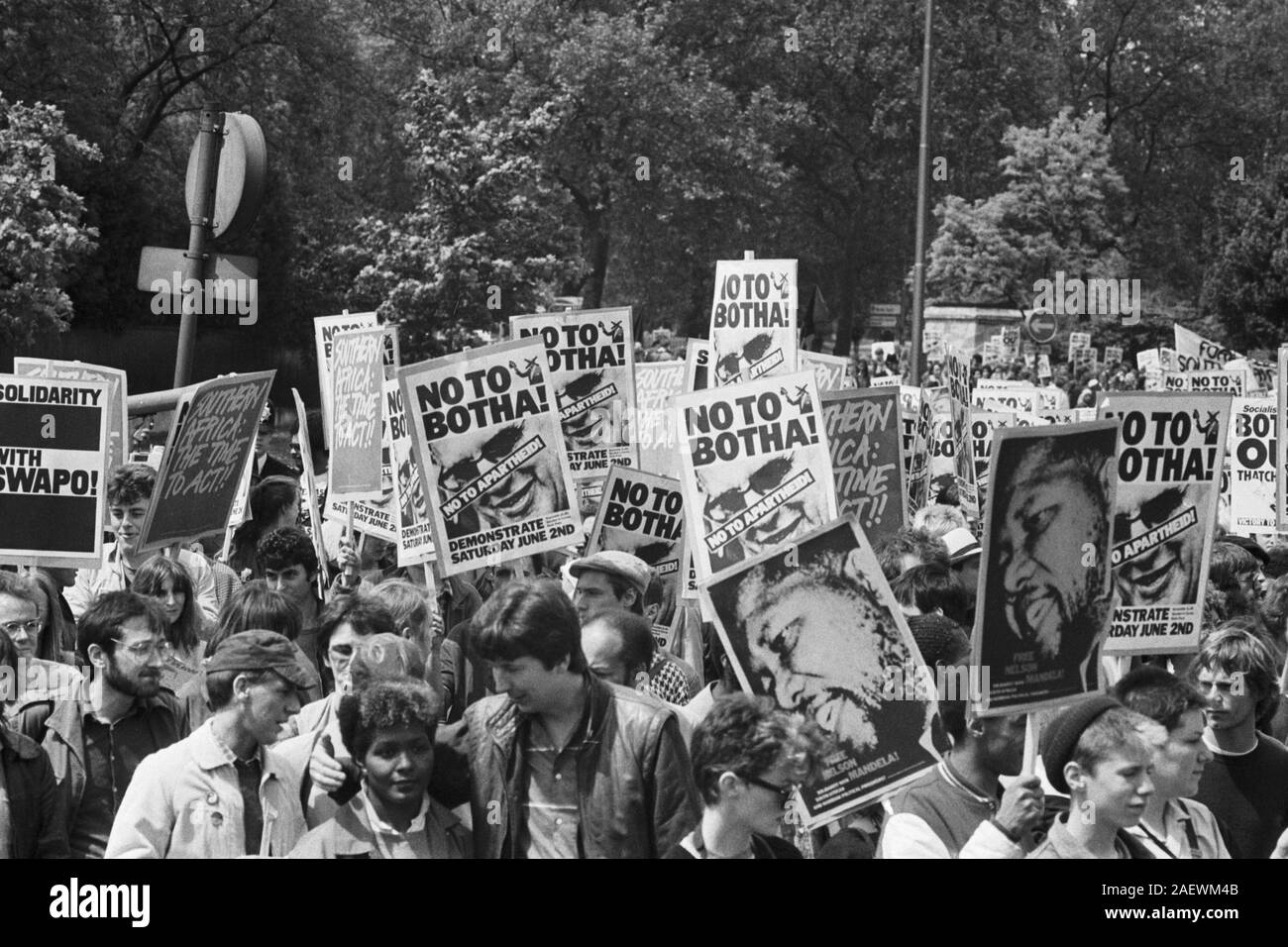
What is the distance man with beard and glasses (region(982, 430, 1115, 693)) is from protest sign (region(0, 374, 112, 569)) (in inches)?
142

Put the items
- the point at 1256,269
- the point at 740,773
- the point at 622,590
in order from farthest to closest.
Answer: the point at 1256,269, the point at 622,590, the point at 740,773

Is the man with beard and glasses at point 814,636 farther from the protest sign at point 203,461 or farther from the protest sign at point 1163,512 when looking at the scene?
the protest sign at point 203,461

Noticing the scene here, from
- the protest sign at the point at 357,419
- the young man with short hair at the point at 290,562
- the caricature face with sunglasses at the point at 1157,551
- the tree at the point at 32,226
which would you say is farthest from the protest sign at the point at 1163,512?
the tree at the point at 32,226

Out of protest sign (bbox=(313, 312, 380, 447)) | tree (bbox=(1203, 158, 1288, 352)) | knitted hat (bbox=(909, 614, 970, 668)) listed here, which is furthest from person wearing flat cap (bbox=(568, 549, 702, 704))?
tree (bbox=(1203, 158, 1288, 352))

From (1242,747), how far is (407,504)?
3.98m

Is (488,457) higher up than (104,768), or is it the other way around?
(488,457)

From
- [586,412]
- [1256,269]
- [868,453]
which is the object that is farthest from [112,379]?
[1256,269]

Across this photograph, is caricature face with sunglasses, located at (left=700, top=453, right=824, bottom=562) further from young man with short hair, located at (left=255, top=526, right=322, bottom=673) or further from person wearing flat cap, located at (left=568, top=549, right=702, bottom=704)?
young man with short hair, located at (left=255, top=526, right=322, bottom=673)

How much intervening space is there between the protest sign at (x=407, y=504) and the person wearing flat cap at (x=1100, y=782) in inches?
158

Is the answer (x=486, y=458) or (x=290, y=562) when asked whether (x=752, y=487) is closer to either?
(x=486, y=458)

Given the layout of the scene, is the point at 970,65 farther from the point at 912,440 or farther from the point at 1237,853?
the point at 1237,853

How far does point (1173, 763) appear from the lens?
4738 millimetres

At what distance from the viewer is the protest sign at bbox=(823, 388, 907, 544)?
30.1 feet

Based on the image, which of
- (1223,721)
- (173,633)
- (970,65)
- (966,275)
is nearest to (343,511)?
(173,633)
